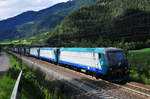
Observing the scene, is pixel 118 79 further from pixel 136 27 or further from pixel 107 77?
pixel 136 27

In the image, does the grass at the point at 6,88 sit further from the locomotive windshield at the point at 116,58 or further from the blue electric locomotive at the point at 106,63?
the locomotive windshield at the point at 116,58

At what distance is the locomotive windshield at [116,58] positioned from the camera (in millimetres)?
22234

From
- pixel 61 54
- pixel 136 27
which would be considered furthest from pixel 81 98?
pixel 136 27

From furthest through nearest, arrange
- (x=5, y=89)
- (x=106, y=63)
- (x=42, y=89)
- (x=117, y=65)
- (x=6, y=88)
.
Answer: (x=117, y=65), (x=106, y=63), (x=42, y=89), (x=6, y=88), (x=5, y=89)

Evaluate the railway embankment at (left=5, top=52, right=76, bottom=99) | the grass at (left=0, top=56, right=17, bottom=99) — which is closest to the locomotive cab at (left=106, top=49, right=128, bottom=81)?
the railway embankment at (left=5, top=52, right=76, bottom=99)

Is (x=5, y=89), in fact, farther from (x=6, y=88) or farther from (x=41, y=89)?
(x=41, y=89)

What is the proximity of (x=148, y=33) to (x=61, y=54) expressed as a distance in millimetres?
74632

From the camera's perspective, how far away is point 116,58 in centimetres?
2250

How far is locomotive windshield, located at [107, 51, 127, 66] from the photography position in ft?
72.9

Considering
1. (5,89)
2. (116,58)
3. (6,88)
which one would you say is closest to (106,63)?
(116,58)

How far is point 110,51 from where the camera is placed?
2256 centimetres

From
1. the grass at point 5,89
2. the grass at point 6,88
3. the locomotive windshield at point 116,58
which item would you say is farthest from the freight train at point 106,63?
the grass at point 5,89

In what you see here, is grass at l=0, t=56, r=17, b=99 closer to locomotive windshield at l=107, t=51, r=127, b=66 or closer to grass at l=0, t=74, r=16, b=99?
grass at l=0, t=74, r=16, b=99

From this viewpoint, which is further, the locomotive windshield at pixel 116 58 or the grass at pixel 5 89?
the locomotive windshield at pixel 116 58
